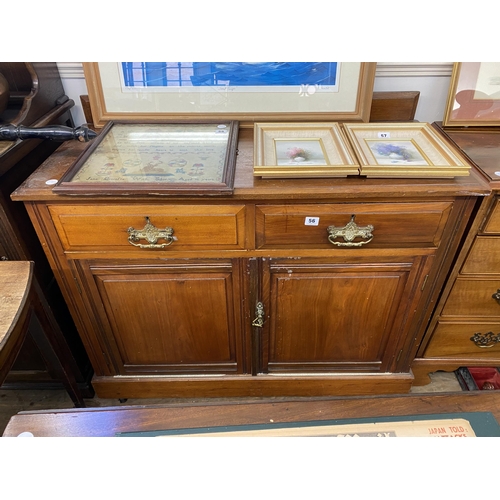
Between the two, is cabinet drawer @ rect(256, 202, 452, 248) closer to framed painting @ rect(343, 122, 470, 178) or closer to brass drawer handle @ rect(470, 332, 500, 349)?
framed painting @ rect(343, 122, 470, 178)

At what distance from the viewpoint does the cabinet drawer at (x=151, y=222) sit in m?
0.83

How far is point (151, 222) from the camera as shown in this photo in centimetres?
85

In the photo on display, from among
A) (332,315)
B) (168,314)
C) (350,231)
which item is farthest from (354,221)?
(168,314)

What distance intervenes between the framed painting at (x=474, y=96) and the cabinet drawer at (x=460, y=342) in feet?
1.94

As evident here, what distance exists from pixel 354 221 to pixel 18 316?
0.72 meters

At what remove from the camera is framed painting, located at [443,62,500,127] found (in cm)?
99

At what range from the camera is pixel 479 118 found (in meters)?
1.04

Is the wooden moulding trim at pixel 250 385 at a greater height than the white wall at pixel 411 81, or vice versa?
the white wall at pixel 411 81

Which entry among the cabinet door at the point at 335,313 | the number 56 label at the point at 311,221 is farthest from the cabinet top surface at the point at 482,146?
the number 56 label at the point at 311,221

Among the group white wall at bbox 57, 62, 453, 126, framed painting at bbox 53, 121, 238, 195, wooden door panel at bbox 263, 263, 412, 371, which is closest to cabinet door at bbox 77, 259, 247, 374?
wooden door panel at bbox 263, 263, 412, 371

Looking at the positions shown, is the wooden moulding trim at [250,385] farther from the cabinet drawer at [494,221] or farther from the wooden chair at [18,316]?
the cabinet drawer at [494,221]

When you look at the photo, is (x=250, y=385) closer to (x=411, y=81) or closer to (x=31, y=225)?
(x=31, y=225)
